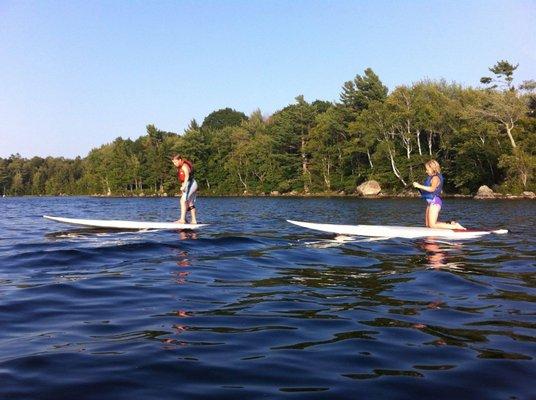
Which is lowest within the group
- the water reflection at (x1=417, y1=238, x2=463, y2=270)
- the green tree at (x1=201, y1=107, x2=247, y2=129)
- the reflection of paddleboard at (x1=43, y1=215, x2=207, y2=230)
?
the water reflection at (x1=417, y1=238, x2=463, y2=270)

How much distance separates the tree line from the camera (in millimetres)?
47750

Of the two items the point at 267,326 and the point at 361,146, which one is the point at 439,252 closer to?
the point at 267,326

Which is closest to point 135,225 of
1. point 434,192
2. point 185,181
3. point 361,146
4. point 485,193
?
point 185,181

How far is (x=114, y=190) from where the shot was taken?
109875 millimetres

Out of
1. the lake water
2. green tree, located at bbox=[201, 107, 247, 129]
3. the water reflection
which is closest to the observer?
the lake water

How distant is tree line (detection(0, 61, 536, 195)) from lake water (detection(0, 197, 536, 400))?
42.7 m

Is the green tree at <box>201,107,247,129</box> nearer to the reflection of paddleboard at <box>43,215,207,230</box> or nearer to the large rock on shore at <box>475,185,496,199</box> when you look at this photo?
the large rock on shore at <box>475,185,496,199</box>

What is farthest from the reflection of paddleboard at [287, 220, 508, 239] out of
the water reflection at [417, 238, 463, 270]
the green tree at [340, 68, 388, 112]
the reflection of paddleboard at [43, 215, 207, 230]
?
the green tree at [340, 68, 388, 112]

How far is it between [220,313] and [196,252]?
491 cm

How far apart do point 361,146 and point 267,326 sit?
60519 millimetres

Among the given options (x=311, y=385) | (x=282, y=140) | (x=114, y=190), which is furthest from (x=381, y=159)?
(x=114, y=190)

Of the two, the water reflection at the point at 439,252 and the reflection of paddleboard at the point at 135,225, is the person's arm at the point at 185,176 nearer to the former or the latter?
the reflection of paddleboard at the point at 135,225

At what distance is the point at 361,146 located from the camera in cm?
6341

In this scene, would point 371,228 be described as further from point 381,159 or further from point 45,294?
point 381,159
